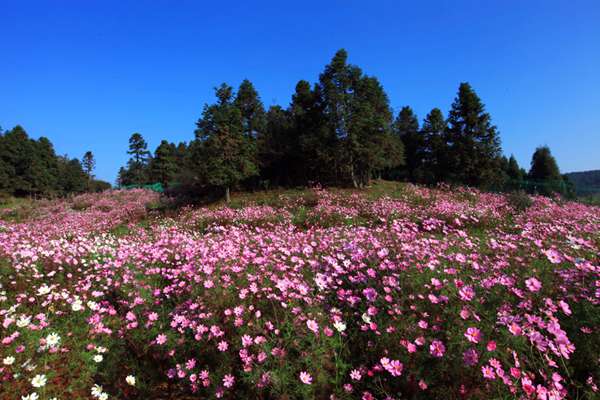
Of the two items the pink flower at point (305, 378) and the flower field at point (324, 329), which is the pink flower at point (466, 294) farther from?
the pink flower at point (305, 378)

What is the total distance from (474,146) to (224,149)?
815 inches

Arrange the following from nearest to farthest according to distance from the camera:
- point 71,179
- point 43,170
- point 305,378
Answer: point 305,378 < point 43,170 < point 71,179

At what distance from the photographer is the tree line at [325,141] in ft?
67.3

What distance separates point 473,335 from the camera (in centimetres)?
207

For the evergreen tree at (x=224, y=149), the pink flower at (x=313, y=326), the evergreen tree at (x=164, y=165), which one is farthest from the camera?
the evergreen tree at (x=164, y=165)

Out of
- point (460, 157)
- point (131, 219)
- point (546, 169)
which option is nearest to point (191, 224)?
point (131, 219)

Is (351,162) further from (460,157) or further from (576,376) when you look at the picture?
(576,376)

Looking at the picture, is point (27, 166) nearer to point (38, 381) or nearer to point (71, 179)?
point (71, 179)

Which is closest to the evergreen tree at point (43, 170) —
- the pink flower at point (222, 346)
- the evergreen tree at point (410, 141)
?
the evergreen tree at point (410, 141)

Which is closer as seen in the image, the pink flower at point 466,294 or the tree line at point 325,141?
the pink flower at point 466,294

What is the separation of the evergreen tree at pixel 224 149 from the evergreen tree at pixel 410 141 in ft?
81.9

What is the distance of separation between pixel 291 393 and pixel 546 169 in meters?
46.1

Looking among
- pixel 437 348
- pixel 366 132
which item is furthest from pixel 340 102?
→ pixel 437 348

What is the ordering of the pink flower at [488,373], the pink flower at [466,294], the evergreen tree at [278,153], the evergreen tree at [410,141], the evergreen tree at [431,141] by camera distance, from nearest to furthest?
the pink flower at [488,373] → the pink flower at [466,294] → the evergreen tree at [278,153] → the evergreen tree at [431,141] → the evergreen tree at [410,141]
